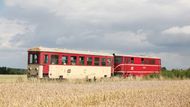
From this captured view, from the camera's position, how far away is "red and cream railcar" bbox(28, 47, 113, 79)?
3260cm

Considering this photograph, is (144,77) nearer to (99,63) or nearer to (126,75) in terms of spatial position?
(126,75)

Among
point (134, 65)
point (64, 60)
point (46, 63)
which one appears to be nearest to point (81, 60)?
point (64, 60)

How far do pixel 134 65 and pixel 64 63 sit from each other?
37.3 ft

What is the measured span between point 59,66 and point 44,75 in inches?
63.5

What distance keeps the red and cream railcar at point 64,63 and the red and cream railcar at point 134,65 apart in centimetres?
367

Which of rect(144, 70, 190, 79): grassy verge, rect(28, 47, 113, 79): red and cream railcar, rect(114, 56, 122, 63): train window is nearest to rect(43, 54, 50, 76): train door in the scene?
rect(28, 47, 113, 79): red and cream railcar

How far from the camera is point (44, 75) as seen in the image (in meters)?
32.8

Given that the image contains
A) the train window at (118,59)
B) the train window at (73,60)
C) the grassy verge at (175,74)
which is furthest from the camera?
the grassy verge at (175,74)

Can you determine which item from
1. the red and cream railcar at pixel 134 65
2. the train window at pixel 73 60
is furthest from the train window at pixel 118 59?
the train window at pixel 73 60

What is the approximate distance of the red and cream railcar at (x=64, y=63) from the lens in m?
32.6

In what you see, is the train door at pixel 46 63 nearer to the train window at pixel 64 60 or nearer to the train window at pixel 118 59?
the train window at pixel 64 60

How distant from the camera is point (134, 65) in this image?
4312 centimetres

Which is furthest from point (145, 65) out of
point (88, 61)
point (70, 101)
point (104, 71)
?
point (70, 101)

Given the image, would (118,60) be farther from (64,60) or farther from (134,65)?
(64,60)
